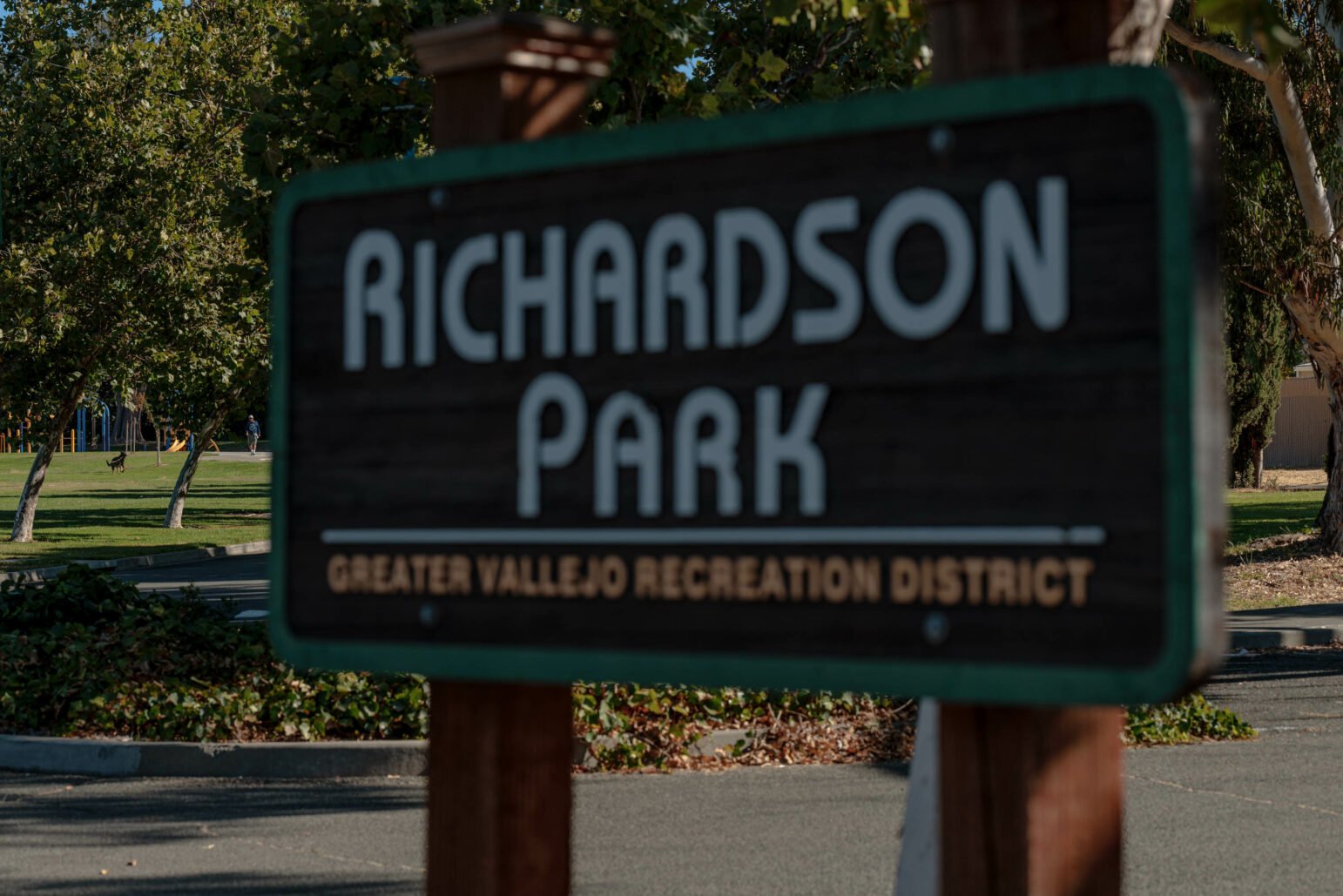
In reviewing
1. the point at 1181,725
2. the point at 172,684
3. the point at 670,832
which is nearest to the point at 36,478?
the point at 172,684

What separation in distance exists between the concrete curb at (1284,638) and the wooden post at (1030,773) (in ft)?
46.5

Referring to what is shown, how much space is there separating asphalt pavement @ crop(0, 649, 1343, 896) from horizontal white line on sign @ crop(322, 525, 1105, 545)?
4441 mm

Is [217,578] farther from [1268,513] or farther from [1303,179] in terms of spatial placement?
[1268,513]

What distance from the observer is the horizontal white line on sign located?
76.7 inches

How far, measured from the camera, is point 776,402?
7.05ft

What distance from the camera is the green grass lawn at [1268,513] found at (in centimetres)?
2830

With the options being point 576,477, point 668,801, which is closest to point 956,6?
point 576,477

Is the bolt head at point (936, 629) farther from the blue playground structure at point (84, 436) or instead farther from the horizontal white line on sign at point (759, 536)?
the blue playground structure at point (84, 436)

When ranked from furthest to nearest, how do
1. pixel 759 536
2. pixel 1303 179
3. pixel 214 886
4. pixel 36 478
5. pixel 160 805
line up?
pixel 36 478 → pixel 1303 179 → pixel 160 805 → pixel 214 886 → pixel 759 536

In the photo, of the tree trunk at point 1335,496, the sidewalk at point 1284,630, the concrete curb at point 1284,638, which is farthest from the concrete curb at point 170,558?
the tree trunk at point 1335,496

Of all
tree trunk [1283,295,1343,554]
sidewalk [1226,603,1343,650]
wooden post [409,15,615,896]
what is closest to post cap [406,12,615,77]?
wooden post [409,15,615,896]

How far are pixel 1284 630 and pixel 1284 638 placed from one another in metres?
0.12

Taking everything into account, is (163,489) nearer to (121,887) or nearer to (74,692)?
(74,692)

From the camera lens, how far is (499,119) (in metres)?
2.51
